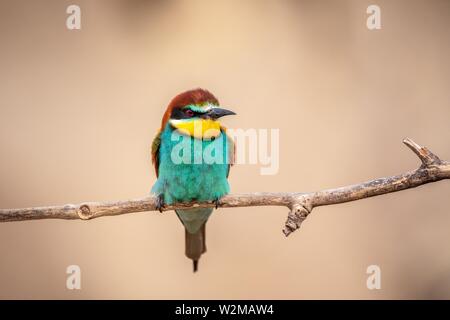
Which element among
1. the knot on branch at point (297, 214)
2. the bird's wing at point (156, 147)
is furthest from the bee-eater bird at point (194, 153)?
the knot on branch at point (297, 214)

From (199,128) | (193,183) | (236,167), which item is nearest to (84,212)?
(193,183)

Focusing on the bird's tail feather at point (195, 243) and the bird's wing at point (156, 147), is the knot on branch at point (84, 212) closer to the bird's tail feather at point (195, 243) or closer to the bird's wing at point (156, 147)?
the bird's wing at point (156, 147)

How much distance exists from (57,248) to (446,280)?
2.66 meters

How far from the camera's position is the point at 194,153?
2.61 meters

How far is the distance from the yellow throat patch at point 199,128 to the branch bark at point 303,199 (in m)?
0.42

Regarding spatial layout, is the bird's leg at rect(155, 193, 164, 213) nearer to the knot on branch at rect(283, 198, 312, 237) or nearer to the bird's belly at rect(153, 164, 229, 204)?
the bird's belly at rect(153, 164, 229, 204)

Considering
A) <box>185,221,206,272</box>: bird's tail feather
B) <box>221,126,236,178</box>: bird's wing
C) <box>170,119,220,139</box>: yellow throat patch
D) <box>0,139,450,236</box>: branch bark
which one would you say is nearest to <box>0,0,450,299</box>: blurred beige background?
<box>185,221,206,272</box>: bird's tail feather

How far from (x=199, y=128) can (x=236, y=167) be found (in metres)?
0.97

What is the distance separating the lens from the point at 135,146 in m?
3.57

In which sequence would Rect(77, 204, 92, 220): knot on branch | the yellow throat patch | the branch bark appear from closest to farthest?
the branch bark, Rect(77, 204, 92, 220): knot on branch, the yellow throat patch

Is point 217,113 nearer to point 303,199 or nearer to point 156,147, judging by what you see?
point 156,147

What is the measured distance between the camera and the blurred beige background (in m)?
3.58

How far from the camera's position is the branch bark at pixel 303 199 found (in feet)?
6.37

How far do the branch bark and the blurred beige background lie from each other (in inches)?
52.1
